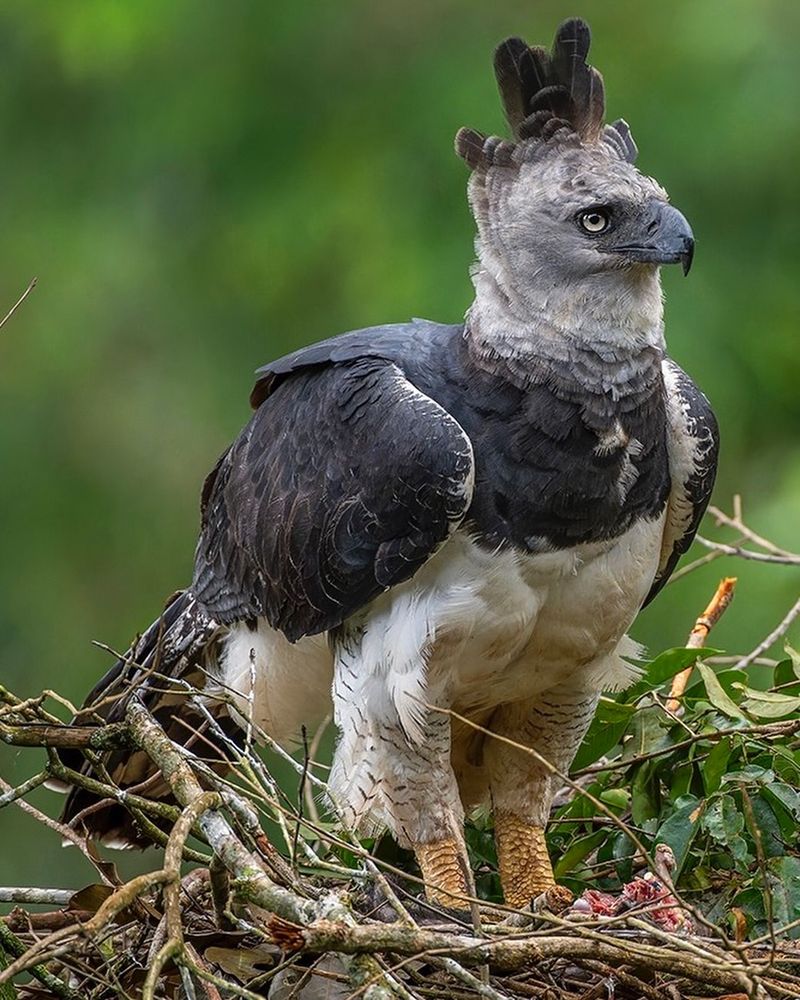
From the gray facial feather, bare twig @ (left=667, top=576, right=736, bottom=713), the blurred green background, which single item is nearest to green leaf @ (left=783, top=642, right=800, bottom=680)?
bare twig @ (left=667, top=576, right=736, bottom=713)

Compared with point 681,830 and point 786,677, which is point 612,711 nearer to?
point 786,677

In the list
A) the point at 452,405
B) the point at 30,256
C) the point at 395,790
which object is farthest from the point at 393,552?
the point at 30,256

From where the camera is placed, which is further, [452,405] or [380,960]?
[452,405]

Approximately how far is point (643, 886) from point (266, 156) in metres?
6.23

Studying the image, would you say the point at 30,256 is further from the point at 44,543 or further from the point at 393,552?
the point at 393,552

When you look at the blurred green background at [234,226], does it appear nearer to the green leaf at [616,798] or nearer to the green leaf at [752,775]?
the green leaf at [616,798]

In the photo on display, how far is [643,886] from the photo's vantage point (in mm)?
4035

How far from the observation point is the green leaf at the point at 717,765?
4.15 m

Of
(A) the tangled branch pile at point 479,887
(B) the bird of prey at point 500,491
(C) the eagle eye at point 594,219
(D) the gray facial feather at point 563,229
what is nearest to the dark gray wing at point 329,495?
(B) the bird of prey at point 500,491

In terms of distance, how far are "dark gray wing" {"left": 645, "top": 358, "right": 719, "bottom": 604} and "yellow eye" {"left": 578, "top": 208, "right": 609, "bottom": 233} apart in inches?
18.3

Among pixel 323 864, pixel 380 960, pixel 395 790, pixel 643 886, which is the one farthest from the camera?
pixel 395 790

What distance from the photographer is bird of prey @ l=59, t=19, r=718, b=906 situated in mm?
4199

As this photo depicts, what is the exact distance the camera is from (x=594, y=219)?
14.3 ft

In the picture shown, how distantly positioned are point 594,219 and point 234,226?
212 inches
